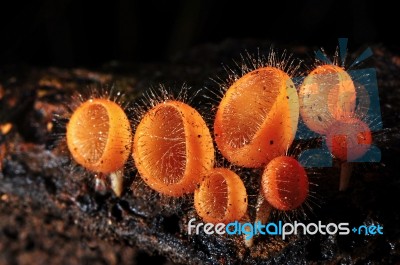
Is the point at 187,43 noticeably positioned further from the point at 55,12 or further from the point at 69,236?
the point at 69,236

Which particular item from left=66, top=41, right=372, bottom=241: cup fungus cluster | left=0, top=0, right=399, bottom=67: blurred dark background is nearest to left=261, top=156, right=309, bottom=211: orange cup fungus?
left=66, top=41, right=372, bottom=241: cup fungus cluster

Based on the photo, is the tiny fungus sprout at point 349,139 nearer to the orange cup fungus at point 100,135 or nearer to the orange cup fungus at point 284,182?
the orange cup fungus at point 284,182

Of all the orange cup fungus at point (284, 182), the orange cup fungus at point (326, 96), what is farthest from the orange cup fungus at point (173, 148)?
the orange cup fungus at point (326, 96)

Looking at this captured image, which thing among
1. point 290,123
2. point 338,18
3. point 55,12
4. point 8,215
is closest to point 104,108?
point 290,123

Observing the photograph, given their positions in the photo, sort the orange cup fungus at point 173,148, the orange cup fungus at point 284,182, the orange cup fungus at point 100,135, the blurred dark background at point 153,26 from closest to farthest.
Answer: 1. the orange cup fungus at point 284,182
2. the orange cup fungus at point 173,148
3. the orange cup fungus at point 100,135
4. the blurred dark background at point 153,26

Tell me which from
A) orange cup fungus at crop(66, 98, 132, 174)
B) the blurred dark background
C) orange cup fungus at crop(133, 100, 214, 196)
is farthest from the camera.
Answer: the blurred dark background

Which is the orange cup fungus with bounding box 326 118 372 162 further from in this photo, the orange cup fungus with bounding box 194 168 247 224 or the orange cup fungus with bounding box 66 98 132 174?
the orange cup fungus with bounding box 66 98 132 174
